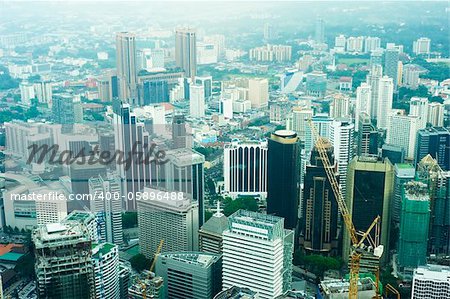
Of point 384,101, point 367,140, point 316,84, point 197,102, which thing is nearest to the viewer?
point 367,140

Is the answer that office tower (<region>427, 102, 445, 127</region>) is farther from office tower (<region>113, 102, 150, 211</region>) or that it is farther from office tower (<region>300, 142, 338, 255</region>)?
office tower (<region>113, 102, 150, 211</region>)

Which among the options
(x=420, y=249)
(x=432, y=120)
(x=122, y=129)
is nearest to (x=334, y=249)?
(x=420, y=249)

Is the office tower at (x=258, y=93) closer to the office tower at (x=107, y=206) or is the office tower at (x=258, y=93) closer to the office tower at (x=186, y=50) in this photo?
the office tower at (x=186, y=50)

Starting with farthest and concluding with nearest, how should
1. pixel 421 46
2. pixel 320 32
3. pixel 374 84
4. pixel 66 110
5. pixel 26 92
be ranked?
1. pixel 320 32
2. pixel 421 46
3. pixel 26 92
4. pixel 374 84
5. pixel 66 110

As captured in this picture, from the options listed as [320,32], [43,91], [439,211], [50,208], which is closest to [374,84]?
[320,32]

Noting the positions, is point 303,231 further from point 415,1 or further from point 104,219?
point 415,1

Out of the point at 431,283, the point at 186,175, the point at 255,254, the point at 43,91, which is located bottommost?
the point at 431,283

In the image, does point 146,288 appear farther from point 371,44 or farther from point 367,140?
point 371,44
